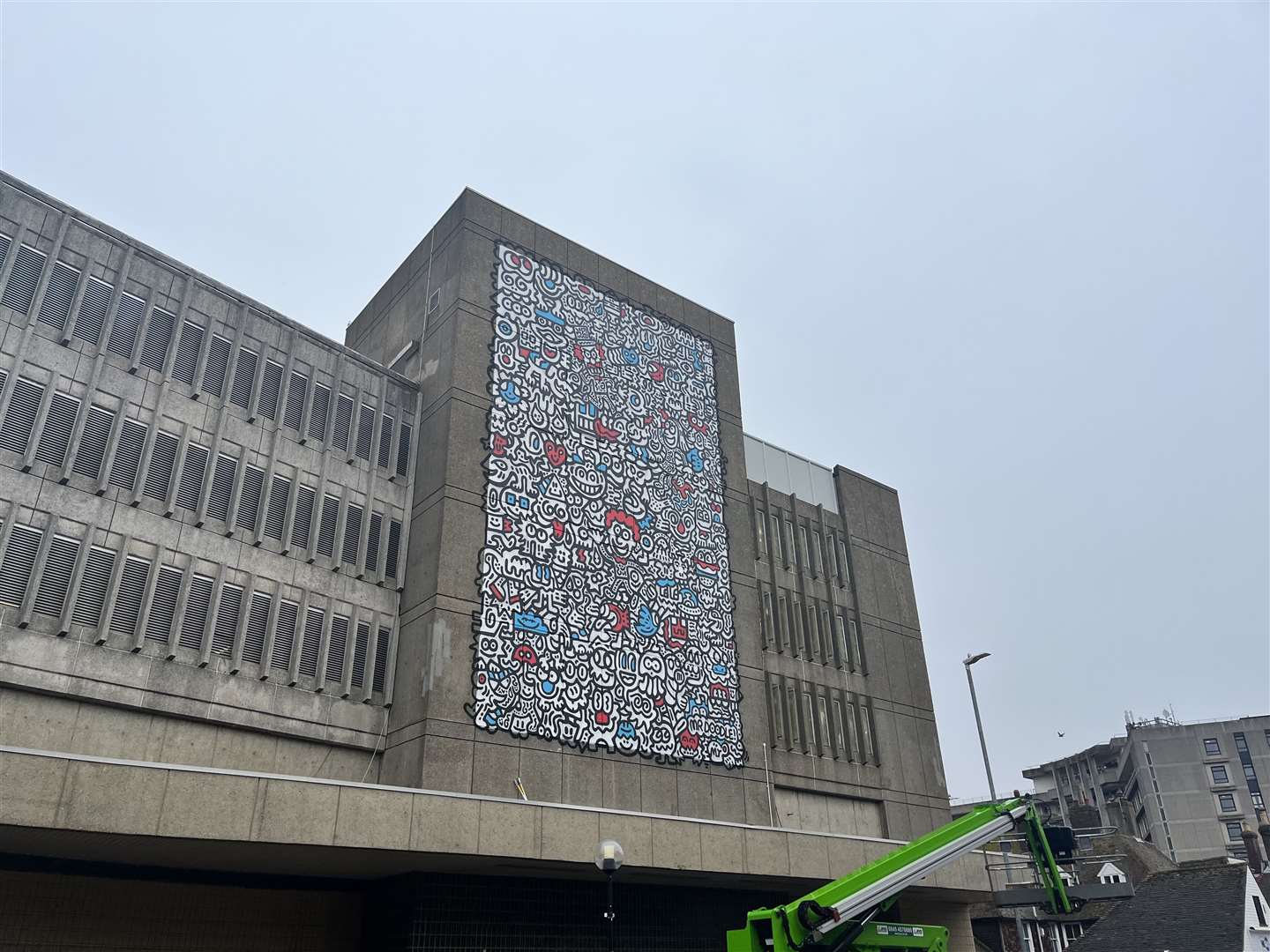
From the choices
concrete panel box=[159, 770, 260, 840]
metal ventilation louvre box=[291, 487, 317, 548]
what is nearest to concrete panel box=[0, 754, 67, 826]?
concrete panel box=[159, 770, 260, 840]

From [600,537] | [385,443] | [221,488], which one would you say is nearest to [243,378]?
[221,488]

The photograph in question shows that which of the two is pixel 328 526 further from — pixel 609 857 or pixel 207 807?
pixel 609 857

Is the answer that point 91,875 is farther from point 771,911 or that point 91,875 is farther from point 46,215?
point 46,215

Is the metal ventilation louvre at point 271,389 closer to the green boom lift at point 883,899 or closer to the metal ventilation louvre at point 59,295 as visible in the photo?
the metal ventilation louvre at point 59,295

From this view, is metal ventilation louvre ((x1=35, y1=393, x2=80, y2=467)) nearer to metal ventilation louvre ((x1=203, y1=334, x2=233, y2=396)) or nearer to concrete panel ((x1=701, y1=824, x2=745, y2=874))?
metal ventilation louvre ((x1=203, y1=334, x2=233, y2=396))

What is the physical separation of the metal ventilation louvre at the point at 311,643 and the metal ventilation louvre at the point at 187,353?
6.40m

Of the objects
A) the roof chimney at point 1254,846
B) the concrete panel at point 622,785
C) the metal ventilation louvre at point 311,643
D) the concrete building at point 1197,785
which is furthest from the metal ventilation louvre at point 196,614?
the concrete building at point 1197,785

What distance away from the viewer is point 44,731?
18.0 metres

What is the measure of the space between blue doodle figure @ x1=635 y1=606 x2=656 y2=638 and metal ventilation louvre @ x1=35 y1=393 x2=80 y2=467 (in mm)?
14719

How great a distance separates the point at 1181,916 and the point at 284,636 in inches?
1564

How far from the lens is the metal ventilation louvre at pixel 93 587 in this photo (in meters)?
19.2

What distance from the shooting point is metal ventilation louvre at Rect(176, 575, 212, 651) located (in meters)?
20.4

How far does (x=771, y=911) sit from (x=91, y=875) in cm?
1276

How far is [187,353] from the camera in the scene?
22.9 meters
